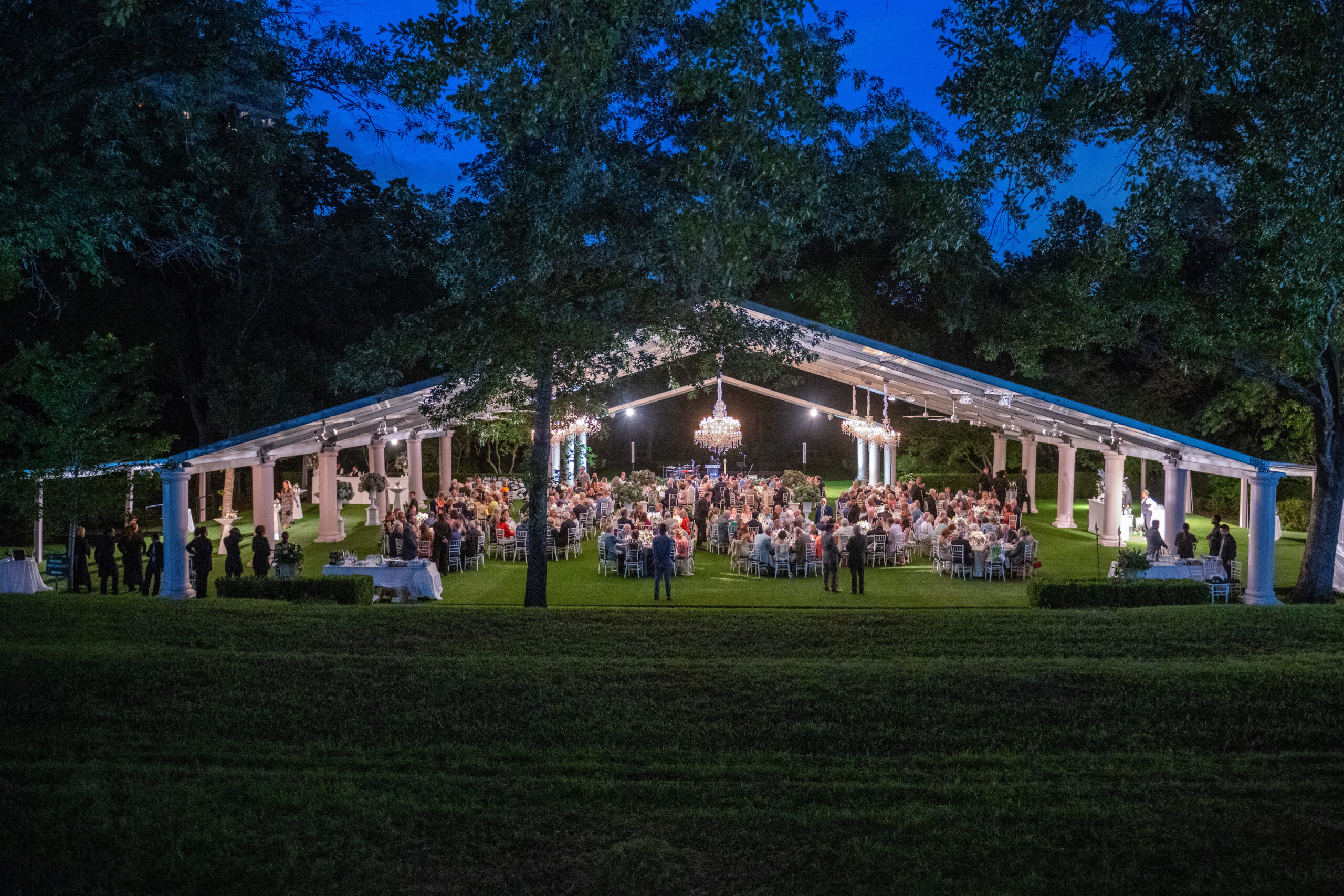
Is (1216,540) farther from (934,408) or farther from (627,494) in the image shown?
(627,494)

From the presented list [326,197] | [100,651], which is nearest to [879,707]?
[100,651]

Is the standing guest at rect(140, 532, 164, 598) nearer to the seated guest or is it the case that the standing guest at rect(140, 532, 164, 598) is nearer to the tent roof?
the tent roof

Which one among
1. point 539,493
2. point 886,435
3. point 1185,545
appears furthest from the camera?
point 886,435

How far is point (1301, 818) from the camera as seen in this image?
16.6 feet

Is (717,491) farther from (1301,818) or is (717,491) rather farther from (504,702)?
(1301,818)

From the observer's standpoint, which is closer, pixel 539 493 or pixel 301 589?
pixel 539 493

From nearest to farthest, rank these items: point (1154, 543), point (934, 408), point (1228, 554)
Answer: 1. point (1228, 554)
2. point (1154, 543)
3. point (934, 408)

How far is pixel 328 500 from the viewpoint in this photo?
19.6 meters

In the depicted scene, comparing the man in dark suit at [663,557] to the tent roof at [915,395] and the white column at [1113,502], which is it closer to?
the tent roof at [915,395]

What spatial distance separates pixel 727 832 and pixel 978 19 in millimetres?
6329

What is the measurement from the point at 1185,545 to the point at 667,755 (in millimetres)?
11699

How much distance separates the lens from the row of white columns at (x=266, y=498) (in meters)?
12.8

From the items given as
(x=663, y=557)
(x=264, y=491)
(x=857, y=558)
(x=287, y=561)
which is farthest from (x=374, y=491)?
(x=857, y=558)

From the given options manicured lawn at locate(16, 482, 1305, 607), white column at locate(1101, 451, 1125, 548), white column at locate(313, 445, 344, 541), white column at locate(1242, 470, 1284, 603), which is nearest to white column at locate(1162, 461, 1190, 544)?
manicured lawn at locate(16, 482, 1305, 607)
